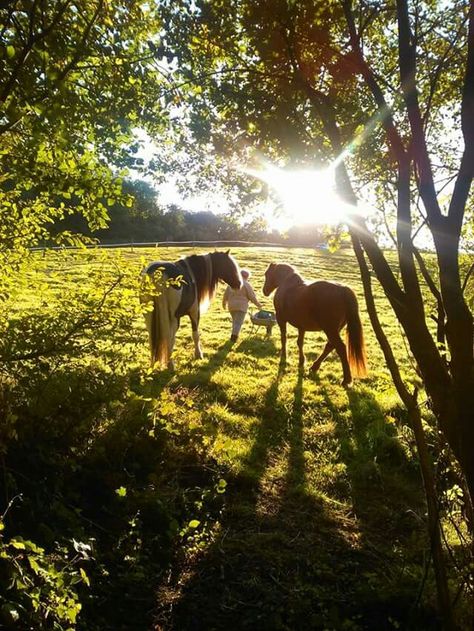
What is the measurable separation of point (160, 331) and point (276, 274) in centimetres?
397

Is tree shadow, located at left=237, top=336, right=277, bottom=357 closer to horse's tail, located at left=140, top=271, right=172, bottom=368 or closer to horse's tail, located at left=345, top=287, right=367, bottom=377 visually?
horse's tail, located at left=345, top=287, right=367, bottom=377

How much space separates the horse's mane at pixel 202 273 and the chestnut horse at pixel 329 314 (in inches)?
60.1

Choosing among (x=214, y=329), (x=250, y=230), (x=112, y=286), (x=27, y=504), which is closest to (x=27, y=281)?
(x=112, y=286)

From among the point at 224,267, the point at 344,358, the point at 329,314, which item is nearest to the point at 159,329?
the point at 224,267

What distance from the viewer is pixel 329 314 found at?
302 inches

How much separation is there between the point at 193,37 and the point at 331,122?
1232 mm

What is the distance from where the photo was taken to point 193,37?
3.05 m

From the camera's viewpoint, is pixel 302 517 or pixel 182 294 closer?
pixel 302 517

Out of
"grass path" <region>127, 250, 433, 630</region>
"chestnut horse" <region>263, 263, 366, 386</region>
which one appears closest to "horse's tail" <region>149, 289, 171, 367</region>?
"grass path" <region>127, 250, 433, 630</region>

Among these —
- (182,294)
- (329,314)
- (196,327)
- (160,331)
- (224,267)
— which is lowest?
→ (196,327)

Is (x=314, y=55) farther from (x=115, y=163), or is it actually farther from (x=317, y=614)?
(x=317, y=614)

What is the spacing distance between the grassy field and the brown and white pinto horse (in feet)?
5.07

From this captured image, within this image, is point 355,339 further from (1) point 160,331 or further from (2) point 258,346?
(1) point 160,331

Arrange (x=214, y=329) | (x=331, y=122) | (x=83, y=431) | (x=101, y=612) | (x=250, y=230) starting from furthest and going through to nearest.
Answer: (x=214, y=329), (x=250, y=230), (x=83, y=431), (x=331, y=122), (x=101, y=612)
